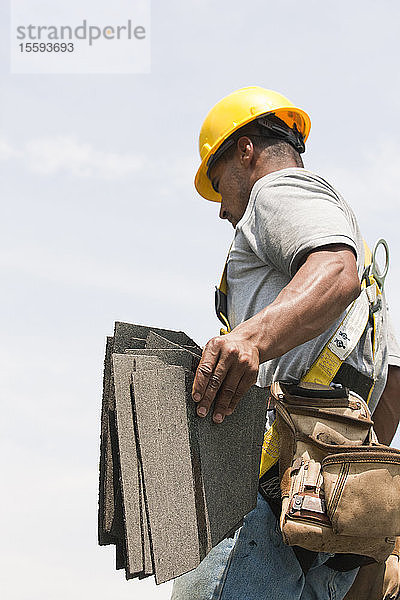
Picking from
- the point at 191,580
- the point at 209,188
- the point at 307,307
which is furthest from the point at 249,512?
the point at 209,188

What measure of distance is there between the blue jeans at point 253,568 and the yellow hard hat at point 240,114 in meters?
1.67

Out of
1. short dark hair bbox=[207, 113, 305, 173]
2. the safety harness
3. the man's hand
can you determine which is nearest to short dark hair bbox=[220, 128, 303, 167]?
short dark hair bbox=[207, 113, 305, 173]

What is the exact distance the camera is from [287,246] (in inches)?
112

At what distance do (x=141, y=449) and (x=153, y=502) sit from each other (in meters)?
0.16

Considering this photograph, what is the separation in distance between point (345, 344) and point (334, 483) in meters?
0.58

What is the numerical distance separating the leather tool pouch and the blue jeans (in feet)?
0.91

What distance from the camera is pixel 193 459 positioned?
267 cm

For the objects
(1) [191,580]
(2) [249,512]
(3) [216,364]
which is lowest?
(1) [191,580]

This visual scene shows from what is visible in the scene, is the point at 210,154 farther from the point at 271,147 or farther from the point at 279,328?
the point at 279,328

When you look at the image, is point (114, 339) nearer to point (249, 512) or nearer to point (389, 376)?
point (249, 512)

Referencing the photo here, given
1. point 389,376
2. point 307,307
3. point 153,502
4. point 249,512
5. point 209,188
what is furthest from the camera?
point 209,188

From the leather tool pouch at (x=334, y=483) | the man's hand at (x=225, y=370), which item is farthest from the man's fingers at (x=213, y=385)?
the leather tool pouch at (x=334, y=483)

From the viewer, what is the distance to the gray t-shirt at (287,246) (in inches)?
112

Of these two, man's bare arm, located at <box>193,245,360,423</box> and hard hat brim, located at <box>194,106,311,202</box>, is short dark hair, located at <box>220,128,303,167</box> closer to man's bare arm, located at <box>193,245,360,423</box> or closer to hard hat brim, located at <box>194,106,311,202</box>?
hard hat brim, located at <box>194,106,311,202</box>
